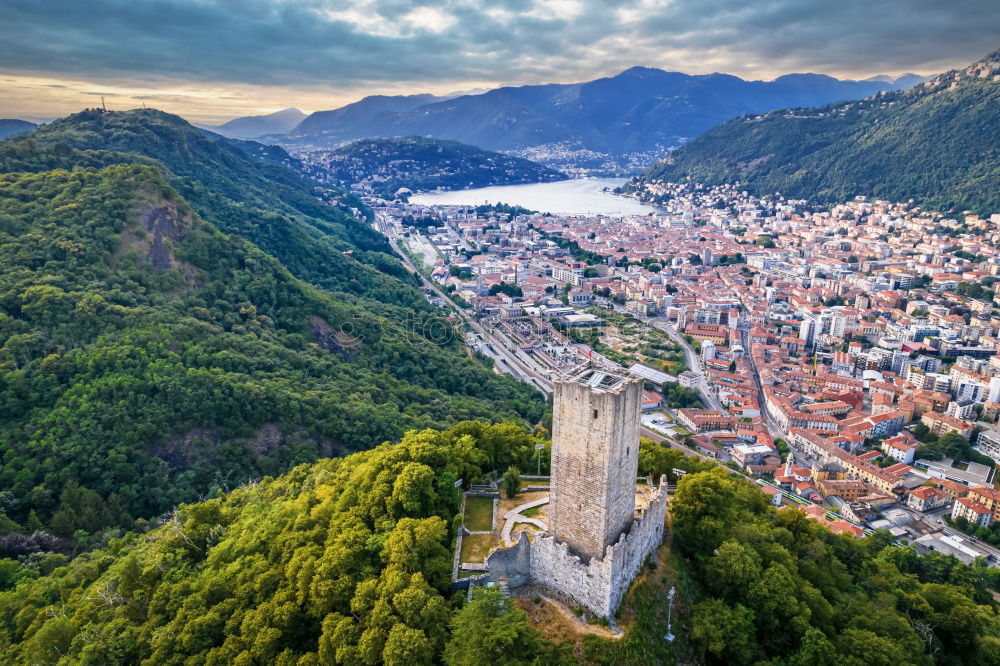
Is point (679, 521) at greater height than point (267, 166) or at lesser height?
lesser

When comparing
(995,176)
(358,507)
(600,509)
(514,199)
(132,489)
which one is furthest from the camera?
(514,199)

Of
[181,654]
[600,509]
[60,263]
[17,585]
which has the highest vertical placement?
[60,263]

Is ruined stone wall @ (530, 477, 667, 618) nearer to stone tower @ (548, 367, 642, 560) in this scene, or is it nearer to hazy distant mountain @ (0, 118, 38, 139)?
stone tower @ (548, 367, 642, 560)

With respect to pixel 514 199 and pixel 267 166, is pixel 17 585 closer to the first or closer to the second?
pixel 267 166

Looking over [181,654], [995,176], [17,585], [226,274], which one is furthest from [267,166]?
[995,176]

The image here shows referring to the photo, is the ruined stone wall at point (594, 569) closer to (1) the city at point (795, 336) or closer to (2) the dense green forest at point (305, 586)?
(2) the dense green forest at point (305, 586)

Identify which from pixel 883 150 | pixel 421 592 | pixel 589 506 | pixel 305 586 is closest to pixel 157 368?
pixel 305 586

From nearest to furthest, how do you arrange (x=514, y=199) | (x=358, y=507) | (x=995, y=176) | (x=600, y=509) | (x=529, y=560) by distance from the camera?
1. (x=600, y=509)
2. (x=529, y=560)
3. (x=358, y=507)
4. (x=995, y=176)
5. (x=514, y=199)

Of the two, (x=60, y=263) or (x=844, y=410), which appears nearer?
(x=60, y=263)
